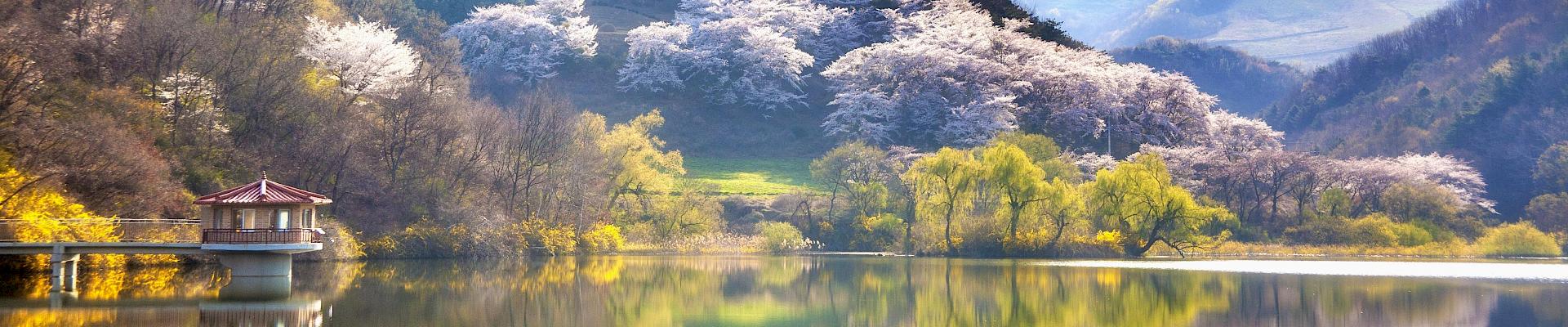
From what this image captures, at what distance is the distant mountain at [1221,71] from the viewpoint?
5807 inches

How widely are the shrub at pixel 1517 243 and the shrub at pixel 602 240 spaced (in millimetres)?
37545

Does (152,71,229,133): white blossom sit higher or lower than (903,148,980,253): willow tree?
higher

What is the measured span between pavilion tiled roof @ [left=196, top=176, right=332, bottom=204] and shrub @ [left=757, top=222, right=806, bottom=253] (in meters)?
28.5

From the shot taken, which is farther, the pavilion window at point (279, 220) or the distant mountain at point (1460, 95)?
the distant mountain at point (1460, 95)

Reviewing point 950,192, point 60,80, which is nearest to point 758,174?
point 950,192

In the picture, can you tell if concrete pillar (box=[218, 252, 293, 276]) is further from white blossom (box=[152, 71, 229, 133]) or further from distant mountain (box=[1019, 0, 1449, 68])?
distant mountain (box=[1019, 0, 1449, 68])

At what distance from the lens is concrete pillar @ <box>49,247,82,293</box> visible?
107 ft

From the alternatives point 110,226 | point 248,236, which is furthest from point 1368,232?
point 110,226

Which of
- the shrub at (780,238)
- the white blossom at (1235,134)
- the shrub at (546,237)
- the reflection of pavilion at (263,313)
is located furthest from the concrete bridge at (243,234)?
the white blossom at (1235,134)

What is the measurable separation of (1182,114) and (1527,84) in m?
24.4

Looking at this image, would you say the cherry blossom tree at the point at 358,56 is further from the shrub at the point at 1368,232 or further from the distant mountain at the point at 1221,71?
the distant mountain at the point at 1221,71

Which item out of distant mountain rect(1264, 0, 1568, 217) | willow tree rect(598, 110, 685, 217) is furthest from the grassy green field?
distant mountain rect(1264, 0, 1568, 217)

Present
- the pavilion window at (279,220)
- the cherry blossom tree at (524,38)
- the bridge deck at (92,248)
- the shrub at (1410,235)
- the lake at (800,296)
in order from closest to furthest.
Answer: the lake at (800,296) → the bridge deck at (92,248) → the pavilion window at (279,220) → the shrub at (1410,235) → the cherry blossom tree at (524,38)

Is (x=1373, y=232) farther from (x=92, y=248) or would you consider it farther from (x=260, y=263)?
(x=92, y=248)
